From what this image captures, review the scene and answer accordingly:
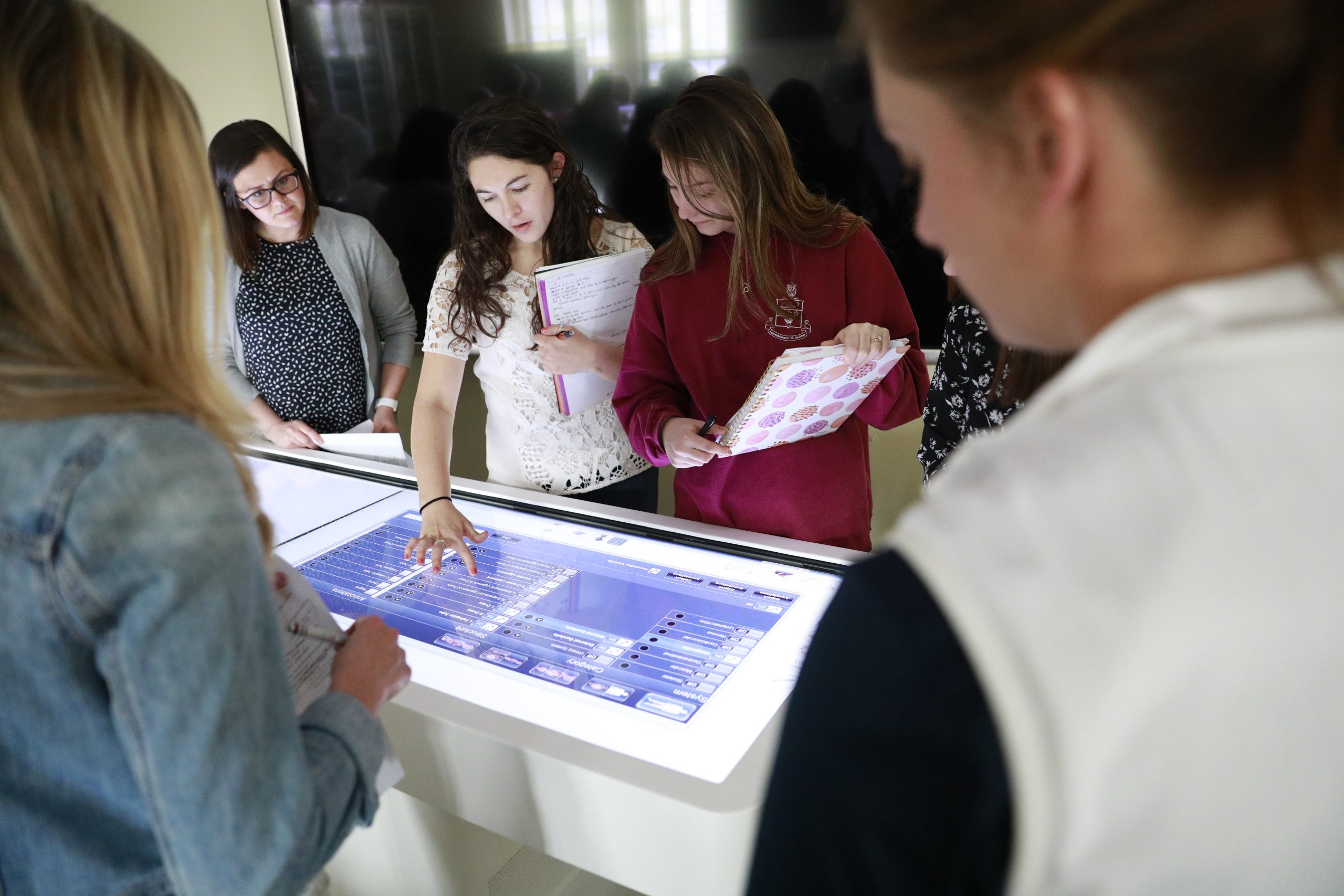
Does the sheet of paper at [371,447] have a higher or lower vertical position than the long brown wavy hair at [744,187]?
lower

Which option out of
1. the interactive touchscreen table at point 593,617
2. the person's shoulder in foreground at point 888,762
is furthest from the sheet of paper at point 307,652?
the person's shoulder in foreground at point 888,762

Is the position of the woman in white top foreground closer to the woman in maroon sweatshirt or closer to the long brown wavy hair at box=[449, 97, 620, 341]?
the woman in maroon sweatshirt

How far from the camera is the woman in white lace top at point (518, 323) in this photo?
1499 millimetres

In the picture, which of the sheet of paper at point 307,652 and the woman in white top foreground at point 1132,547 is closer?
the woman in white top foreground at point 1132,547

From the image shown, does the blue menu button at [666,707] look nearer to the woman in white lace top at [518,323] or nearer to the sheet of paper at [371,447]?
the woman in white lace top at [518,323]

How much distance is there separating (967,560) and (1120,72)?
19cm

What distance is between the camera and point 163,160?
0.55m

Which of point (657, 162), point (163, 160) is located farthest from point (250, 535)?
point (657, 162)

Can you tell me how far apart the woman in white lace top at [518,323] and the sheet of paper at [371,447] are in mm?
185

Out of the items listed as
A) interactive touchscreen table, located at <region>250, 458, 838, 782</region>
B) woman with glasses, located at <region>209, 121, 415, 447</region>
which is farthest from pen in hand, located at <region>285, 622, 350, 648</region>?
woman with glasses, located at <region>209, 121, 415, 447</region>

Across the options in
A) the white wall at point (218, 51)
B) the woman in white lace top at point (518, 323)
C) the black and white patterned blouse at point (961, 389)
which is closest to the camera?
the black and white patterned blouse at point (961, 389)

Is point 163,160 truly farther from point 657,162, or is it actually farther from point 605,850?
point 657,162

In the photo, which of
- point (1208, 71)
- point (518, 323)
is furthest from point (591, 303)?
point (1208, 71)

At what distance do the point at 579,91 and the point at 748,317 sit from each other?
4.71 feet
